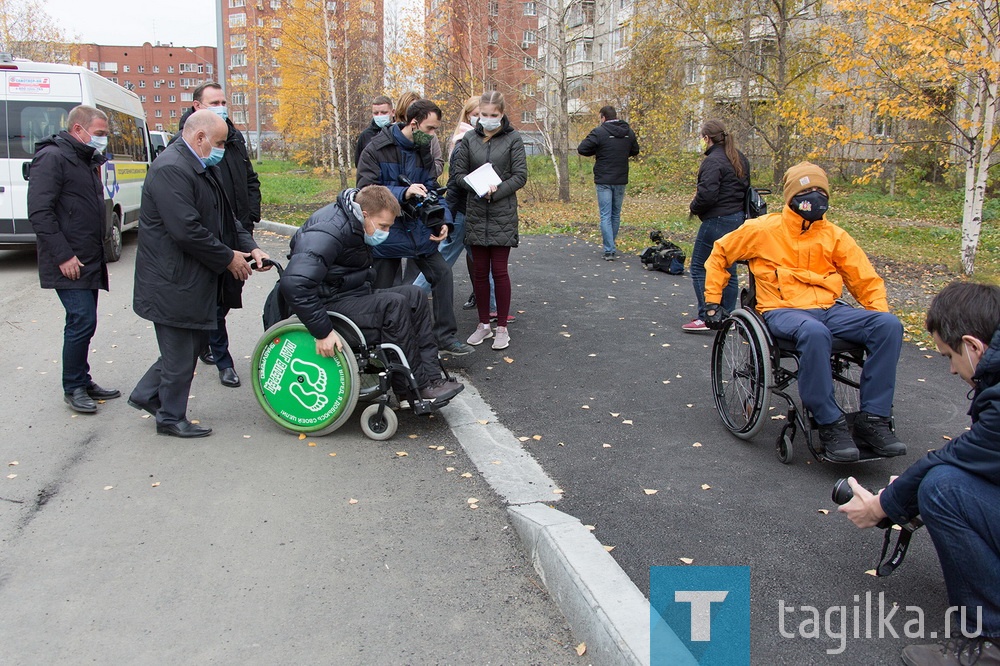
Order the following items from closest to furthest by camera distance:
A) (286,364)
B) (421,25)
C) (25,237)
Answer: (286,364) < (25,237) < (421,25)

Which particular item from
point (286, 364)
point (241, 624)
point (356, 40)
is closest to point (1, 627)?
point (241, 624)

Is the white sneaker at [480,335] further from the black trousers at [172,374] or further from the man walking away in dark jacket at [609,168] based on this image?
the man walking away in dark jacket at [609,168]

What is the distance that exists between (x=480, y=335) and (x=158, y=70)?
13653cm

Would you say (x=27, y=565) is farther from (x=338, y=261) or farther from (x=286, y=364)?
(x=338, y=261)

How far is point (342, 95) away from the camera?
30.7 m

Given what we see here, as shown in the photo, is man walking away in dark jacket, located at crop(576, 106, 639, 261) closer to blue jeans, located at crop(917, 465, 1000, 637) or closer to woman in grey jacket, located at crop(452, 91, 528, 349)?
woman in grey jacket, located at crop(452, 91, 528, 349)

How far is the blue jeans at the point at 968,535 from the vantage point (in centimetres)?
248

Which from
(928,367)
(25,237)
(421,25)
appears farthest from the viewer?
(421,25)

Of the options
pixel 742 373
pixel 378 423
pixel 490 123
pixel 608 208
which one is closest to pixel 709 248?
pixel 490 123

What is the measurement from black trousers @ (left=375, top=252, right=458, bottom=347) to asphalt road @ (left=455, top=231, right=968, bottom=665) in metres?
0.34

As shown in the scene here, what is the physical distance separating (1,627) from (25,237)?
9.39m

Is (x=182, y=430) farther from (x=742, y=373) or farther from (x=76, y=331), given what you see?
(x=742, y=373)

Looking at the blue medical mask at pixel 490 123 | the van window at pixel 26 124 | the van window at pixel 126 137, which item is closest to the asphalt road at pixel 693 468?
the blue medical mask at pixel 490 123

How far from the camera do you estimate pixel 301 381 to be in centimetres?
470
